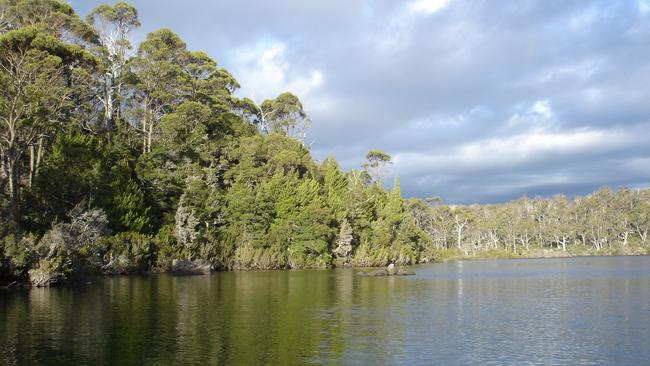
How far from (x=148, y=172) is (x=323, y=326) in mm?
55847

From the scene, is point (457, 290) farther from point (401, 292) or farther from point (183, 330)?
point (183, 330)

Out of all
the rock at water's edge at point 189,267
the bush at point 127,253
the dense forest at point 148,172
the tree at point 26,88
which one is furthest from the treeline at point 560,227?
the tree at point 26,88

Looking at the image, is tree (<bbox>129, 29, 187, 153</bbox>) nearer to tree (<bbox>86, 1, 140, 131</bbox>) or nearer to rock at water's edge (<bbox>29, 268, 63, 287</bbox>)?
tree (<bbox>86, 1, 140, 131</bbox>)

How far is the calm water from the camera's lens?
21531 millimetres

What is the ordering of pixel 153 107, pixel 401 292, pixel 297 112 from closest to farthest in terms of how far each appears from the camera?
pixel 401 292, pixel 153 107, pixel 297 112

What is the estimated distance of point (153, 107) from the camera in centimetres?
8938

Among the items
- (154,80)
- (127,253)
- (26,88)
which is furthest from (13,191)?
(154,80)

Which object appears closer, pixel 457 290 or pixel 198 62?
pixel 457 290

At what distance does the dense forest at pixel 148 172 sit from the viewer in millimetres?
53562

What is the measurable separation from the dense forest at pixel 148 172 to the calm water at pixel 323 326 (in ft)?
48.9

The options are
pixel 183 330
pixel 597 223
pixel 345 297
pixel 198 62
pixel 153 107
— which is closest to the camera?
pixel 183 330

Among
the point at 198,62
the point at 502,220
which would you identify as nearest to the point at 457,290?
the point at 198,62

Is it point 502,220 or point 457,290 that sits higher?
point 502,220

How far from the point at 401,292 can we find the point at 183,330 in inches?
922
